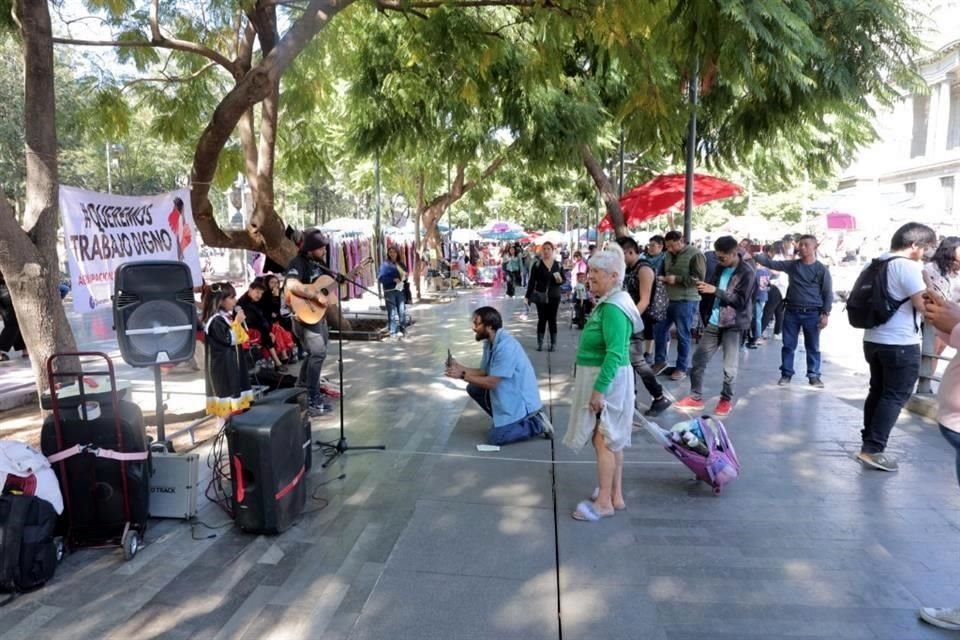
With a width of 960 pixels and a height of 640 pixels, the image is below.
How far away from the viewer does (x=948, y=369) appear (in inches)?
120

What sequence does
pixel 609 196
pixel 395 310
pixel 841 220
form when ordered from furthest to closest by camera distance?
pixel 841 220
pixel 395 310
pixel 609 196

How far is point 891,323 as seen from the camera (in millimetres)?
4973

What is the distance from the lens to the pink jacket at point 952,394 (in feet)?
9.75

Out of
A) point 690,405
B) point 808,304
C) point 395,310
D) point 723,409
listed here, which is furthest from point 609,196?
point 723,409

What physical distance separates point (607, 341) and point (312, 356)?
12.2 ft

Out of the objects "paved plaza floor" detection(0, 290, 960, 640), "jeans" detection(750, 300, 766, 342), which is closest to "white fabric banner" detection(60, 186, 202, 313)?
"paved plaza floor" detection(0, 290, 960, 640)

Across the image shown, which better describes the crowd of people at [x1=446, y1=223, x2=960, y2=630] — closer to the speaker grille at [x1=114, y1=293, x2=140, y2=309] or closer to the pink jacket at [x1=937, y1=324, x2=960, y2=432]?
the pink jacket at [x1=937, y1=324, x2=960, y2=432]

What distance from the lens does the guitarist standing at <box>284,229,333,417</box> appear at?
22.3 feet

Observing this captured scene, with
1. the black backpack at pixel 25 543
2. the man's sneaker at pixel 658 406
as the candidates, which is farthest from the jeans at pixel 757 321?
the black backpack at pixel 25 543

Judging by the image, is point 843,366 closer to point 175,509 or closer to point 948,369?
point 948,369

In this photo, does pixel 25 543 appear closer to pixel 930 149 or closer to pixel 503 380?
pixel 503 380

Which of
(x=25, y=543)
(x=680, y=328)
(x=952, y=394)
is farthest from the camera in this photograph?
(x=680, y=328)

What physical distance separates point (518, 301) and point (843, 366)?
11.7m

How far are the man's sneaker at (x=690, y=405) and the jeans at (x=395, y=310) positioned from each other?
657 centimetres
